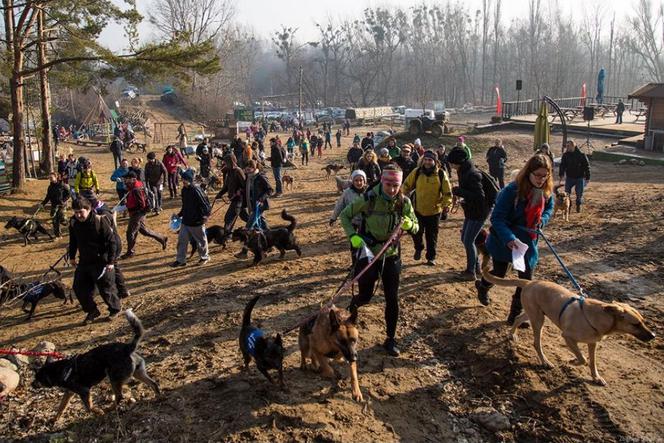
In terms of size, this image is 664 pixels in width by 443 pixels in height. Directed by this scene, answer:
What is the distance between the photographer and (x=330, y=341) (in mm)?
4344

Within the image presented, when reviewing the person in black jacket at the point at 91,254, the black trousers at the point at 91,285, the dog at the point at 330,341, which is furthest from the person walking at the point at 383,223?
the black trousers at the point at 91,285

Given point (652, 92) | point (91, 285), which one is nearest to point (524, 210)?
point (91, 285)

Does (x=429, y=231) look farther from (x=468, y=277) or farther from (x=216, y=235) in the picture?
(x=216, y=235)

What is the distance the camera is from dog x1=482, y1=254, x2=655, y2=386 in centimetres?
418

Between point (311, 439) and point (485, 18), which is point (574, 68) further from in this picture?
point (311, 439)

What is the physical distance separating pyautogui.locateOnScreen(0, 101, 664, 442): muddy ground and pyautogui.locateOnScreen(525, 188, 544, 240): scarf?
1.24 meters

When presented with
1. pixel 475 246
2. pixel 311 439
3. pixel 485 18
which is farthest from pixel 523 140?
pixel 485 18

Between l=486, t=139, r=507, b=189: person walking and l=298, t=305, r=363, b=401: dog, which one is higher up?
l=486, t=139, r=507, b=189: person walking

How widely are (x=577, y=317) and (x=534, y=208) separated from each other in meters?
1.13

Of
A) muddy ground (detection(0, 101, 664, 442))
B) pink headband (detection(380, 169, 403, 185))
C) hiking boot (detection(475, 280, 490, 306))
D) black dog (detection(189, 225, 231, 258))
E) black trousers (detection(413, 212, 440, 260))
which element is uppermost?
pink headband (detection(380, 169, 403, 185))

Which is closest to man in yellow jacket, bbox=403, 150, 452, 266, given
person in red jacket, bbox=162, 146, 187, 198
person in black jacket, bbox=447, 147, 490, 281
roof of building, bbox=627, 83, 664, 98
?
person in black jacket, bbox=447, 147, 490, 281

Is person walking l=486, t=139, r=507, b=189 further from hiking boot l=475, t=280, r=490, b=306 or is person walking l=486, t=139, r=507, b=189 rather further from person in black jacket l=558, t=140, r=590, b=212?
hiking boot l=475, t=280, r=490, b=306

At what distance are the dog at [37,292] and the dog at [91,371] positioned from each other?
2.86 meters

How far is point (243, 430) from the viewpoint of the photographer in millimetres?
3953
